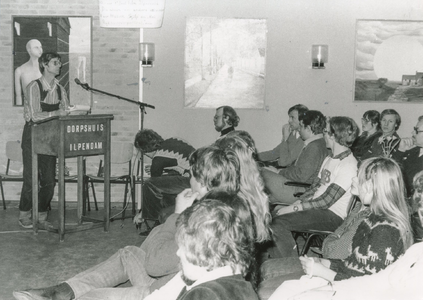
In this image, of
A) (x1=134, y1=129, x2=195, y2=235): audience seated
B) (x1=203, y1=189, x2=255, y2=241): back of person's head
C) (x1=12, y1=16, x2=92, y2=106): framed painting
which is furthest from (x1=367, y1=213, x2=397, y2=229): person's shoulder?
(x1=12, y1=16, x2=92, y2=106): framed painting

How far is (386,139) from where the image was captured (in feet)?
19.9

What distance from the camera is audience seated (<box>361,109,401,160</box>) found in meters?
5.87

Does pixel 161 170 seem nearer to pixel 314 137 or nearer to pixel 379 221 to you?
pixel 314 137

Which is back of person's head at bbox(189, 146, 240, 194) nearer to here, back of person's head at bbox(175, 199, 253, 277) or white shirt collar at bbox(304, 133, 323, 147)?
back of person's head at bbox(175, 199, 253, 277)

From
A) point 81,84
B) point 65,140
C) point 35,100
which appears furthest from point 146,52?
point 65,140

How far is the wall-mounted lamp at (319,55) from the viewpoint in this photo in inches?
292

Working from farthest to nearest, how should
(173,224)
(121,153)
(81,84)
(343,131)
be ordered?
(121,153), (81,84), (343,131), (173,224)

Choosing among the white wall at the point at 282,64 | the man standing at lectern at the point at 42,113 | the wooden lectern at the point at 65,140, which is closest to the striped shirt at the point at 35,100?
the man standing at lectern at the point at 42,113

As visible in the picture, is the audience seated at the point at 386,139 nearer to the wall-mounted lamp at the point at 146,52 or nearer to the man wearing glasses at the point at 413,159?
the man wearing glasses at the point at 413,159

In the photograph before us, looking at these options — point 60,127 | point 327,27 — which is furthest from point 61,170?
point 327,27

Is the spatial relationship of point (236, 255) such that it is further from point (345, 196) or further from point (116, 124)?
point (116, 124)

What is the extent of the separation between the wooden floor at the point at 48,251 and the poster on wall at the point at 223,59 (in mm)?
2218

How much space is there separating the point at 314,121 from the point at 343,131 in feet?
2.85

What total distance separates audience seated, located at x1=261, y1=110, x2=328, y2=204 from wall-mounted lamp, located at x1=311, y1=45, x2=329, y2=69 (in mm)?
2483
